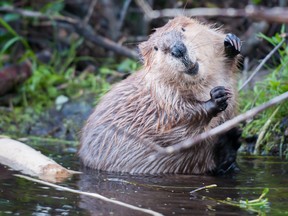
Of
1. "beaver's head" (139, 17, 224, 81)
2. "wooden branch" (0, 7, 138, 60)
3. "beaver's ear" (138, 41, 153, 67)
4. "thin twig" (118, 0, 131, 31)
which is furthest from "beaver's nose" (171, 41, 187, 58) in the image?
"thin twig" (118, 0, 131, 31)

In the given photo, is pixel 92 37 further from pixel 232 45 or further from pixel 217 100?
pixel 217 100

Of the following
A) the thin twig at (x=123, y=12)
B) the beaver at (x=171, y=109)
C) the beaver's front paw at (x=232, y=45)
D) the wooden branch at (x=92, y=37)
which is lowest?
the beaver at (x=171, y=109)

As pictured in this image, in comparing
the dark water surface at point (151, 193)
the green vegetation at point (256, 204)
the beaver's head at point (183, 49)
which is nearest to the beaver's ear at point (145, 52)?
the beaver's head at point (183, 49)

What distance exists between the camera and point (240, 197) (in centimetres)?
294

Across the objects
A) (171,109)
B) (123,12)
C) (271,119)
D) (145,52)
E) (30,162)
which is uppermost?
(123,12)

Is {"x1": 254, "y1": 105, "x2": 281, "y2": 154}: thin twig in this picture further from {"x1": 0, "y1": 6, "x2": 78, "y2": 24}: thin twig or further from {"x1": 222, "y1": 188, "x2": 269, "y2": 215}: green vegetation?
{"x1": 0, "y1": 6, "x2": 78, "y2": 24}: thin twig

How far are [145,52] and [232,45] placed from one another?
0.53 metres

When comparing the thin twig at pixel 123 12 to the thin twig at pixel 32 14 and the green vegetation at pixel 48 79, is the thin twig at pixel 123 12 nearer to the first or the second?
the green vegetation at pixel 48 79

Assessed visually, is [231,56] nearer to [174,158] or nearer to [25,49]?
[174,158]

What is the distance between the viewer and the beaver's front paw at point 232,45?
3.80m

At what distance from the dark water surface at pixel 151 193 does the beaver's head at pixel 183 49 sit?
0.60m

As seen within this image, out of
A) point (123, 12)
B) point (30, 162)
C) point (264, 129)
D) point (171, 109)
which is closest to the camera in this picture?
point (30, 162)

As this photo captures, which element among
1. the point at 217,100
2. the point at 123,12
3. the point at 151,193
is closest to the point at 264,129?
the point at 217,100

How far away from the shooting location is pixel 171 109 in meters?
3.69
